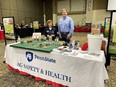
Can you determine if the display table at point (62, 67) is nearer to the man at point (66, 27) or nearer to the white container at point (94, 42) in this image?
the white container at point (94, 42)

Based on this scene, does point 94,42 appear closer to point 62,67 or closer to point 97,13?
point 62,67

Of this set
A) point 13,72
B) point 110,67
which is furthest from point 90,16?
point 13,72

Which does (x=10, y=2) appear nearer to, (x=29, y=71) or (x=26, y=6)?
(x=26, y=6)

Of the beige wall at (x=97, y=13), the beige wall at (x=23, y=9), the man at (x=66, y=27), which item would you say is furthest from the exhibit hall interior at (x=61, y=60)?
the beige wall at (x=97, y=13)

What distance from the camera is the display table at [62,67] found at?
163 centimetres

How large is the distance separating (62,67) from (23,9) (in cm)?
882

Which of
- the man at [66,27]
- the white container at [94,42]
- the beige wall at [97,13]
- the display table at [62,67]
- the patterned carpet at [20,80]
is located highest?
the beige wall at [97,13]

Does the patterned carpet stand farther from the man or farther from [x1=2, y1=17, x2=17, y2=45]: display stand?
the man

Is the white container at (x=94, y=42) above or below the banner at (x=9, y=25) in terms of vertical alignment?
below

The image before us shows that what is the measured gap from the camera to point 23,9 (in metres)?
9.54

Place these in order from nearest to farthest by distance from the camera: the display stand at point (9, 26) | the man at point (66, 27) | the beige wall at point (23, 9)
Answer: the display stand at point (9, 26)
the man at point (66, 27)
the beige wall at point (23, 9)

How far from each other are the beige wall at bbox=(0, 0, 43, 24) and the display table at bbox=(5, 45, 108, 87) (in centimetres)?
669

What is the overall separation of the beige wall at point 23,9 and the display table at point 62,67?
22.0ft

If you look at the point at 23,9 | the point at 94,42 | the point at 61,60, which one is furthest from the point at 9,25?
the point at 23,9
